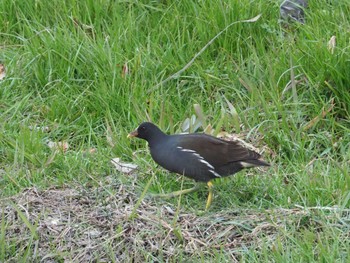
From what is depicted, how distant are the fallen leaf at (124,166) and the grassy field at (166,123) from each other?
37 millimetres

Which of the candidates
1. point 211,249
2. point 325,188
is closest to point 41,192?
point 211,249

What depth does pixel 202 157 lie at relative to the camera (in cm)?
528

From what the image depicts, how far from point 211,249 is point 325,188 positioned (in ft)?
2.59

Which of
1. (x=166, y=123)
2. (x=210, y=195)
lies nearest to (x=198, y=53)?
(x=166, y=123)

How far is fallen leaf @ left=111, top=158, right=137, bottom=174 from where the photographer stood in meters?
5.56

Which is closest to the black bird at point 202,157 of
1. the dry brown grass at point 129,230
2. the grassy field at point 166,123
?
the grassy field at point 166,123

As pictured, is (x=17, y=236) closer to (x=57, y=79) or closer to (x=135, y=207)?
(x=135, y=207)

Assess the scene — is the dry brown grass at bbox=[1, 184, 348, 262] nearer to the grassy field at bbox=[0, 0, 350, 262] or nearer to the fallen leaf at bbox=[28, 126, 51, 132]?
the grassy field at bbox=[0, 0, 350, 262]

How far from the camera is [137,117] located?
240 inches

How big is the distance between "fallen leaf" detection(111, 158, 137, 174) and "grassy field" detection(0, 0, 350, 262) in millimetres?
37

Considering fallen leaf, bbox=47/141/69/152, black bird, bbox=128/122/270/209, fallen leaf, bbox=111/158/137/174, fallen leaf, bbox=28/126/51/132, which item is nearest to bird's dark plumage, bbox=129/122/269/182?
black bird, bbox=128/122/270/209

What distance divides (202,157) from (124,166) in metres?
0.57

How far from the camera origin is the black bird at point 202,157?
5.24 metres

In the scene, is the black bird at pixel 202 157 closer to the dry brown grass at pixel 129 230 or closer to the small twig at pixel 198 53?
the dry brown grass at pixel 129 230
